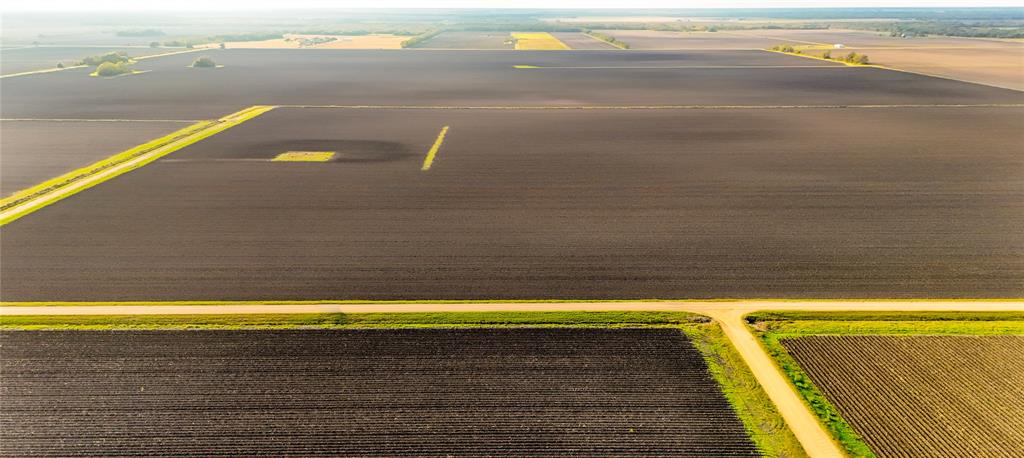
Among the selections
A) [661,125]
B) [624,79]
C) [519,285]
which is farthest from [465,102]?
[519,285]

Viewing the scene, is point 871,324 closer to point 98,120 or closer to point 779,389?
point 779,389

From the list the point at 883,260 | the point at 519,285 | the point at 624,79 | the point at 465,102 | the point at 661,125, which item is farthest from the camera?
the point at 624,79

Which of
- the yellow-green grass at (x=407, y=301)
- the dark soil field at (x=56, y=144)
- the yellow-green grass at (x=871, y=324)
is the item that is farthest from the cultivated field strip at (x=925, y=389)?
the dark soil field at (x=56, y=144)

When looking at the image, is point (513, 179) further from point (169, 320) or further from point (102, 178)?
point (102, 178)

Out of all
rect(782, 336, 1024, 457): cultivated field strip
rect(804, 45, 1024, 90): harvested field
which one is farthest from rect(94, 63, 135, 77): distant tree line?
rect(804, 45, 1024, 90): harvested field

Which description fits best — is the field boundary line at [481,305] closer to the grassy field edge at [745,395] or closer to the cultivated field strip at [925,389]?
the grassy field edge at [745,395]

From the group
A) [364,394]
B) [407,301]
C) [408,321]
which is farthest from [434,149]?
[364,394]

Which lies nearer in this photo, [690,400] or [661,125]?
[690,400]
